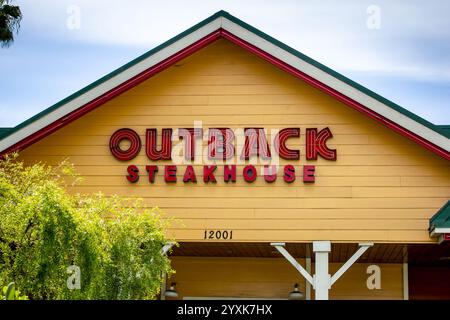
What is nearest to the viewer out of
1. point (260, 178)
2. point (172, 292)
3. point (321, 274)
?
point (321, 274)

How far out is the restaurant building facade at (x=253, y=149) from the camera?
1778cm

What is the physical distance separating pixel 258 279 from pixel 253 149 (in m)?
4.40

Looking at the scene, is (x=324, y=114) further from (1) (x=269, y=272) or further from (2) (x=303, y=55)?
(1) (x=269, y=272)

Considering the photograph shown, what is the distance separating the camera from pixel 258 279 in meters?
21.3

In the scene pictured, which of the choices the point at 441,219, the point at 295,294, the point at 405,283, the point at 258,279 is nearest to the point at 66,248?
the point at 441,219

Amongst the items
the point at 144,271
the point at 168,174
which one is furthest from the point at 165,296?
the point at 144,271

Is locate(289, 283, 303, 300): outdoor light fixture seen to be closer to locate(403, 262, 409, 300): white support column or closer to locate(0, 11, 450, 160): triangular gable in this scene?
locate(403, 262, 409, 300): white support column

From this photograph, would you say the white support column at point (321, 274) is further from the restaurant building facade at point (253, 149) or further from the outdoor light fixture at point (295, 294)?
the outdoor light fixture at point (295, 294)

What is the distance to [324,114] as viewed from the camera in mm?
18391

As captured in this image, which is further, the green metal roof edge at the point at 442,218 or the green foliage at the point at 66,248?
the green metal roof edge at the point at 442,218

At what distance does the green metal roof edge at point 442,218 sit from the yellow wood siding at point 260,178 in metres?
0.46

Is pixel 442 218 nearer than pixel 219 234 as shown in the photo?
Yes

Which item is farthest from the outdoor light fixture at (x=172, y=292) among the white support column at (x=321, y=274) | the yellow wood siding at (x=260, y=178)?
the white support column at (x=321, y=274)

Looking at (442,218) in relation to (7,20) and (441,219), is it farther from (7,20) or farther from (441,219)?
(7,20)
